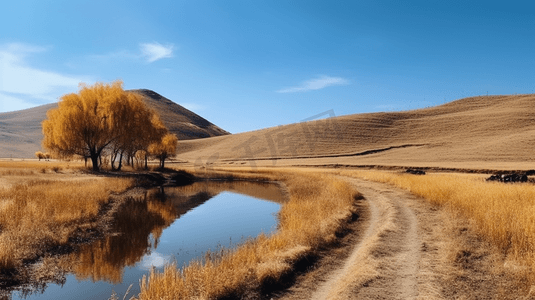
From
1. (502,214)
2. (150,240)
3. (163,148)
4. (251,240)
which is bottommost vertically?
(150,240)

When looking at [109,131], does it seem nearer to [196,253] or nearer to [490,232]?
[196,253]

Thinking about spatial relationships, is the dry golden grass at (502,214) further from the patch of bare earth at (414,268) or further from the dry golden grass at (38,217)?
the dry golden grass at (38,217)

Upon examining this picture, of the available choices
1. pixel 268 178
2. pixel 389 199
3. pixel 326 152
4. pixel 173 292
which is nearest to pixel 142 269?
pixel 173 292

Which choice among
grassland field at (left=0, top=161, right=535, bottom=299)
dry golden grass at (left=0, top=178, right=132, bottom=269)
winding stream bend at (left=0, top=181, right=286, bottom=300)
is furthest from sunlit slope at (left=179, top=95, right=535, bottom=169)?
dry golden grass at (left=0, top=178, right=132, bottom=269)

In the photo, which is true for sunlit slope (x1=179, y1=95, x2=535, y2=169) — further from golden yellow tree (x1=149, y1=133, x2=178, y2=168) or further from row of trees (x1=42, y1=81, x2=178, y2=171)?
row of trees (x1=42, y1=81, x2=178, y2=171)

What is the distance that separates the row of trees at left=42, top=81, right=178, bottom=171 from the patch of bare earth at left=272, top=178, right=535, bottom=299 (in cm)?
3342

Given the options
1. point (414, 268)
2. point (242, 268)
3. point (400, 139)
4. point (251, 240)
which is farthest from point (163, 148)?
point (400, 139)

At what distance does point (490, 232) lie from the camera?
10016mm

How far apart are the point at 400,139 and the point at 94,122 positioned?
8422cm

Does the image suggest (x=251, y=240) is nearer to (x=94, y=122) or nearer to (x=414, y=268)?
(x=414, y=268)

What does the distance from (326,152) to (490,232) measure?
8299cm

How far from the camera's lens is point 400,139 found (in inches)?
3873

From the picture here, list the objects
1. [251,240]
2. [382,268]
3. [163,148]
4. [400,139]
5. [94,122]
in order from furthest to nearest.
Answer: [400,139], [163,148], [94,122], [251,240], [382,268]

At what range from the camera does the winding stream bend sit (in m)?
9.63
